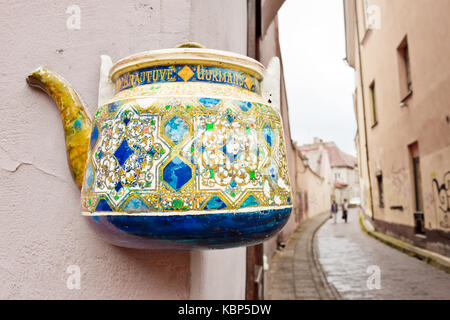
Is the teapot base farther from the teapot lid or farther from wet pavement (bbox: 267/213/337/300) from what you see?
wet pavement (bbox: 267/213/337/300)

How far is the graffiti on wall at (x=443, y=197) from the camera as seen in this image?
6277mm

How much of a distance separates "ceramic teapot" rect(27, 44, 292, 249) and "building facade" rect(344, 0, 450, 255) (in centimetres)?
650

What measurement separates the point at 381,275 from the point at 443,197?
75.0 inches

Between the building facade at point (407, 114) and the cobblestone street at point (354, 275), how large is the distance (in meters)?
0.81

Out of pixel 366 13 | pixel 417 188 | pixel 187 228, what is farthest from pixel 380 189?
pixel 187 228

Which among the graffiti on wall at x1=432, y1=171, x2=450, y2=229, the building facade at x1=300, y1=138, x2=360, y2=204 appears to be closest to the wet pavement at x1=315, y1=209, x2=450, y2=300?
the graffiti on wall at x1=432, y1=171, x2=450, y2=229

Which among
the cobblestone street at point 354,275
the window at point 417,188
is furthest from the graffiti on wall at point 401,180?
the cobblestone street at point 354,275

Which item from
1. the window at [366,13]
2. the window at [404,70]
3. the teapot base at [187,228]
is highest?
the window at [366,13]

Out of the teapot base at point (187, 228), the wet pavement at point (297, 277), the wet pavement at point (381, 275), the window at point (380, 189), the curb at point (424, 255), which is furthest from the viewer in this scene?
the window at point (380, 189)

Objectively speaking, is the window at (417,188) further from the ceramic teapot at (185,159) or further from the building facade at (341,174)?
the building facade at (341,174)

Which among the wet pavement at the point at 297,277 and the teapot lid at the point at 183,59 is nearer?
the teapot lid at the point at 183,59

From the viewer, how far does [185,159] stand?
0.62 m

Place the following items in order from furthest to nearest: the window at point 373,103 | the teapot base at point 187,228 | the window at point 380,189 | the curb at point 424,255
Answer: the window at point 373,103 → the window at point 380,189 → the curb at point 424,255 → the teapot base at point 187,228
